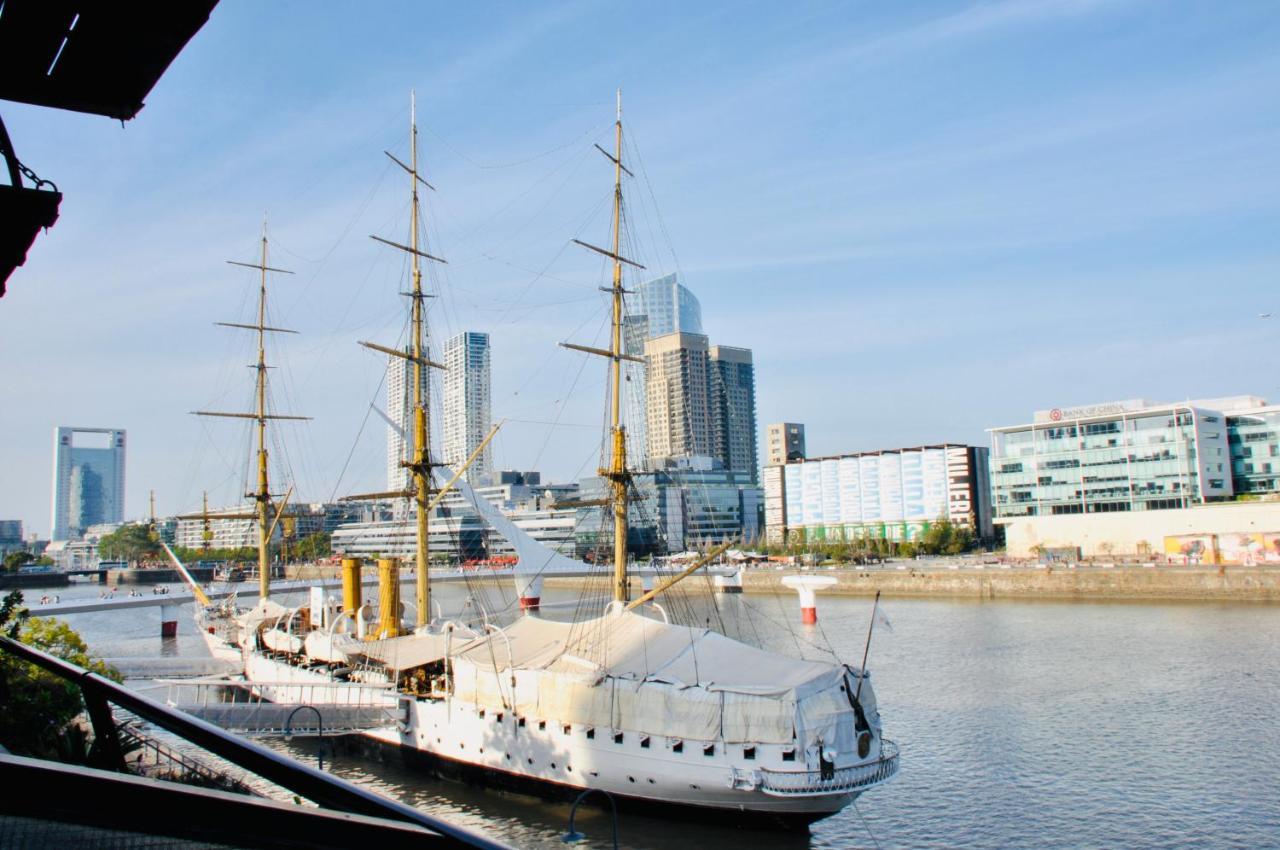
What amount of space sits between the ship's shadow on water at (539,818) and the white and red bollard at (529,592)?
46.4 m

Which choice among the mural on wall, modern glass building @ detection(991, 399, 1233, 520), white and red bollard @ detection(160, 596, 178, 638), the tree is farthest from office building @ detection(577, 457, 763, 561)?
white and red bollard @ detection(160, 596, 178, 638)

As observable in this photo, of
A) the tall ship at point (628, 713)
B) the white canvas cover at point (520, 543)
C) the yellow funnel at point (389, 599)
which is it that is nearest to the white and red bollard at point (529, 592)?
the white canvas cover at point (520, 543)

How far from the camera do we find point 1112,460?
103812mm

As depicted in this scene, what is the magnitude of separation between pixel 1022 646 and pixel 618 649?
1188 inches

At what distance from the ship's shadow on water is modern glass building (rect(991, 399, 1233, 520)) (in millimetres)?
92884

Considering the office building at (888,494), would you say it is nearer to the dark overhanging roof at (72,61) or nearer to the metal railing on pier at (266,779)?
the dark overhanging roof at (72,61)

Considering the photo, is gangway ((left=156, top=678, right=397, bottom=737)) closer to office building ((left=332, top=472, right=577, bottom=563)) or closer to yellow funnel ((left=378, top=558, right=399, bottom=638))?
yellow funnel ((left=378, top=558, right=399, bottom=638))

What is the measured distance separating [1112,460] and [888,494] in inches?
2001

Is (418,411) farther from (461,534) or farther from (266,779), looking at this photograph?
(461,534)

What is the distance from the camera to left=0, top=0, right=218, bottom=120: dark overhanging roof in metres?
5.15

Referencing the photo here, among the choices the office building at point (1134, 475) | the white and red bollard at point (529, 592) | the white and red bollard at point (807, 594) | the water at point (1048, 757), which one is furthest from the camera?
the office building at point (1134, 475)

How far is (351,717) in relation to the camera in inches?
1097

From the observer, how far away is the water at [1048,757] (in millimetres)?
20828

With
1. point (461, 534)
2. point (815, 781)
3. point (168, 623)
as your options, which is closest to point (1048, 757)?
point (815, 781)
